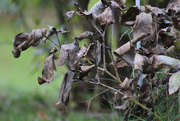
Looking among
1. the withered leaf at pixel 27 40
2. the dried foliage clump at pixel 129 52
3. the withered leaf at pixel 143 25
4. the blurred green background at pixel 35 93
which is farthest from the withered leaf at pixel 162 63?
the blurred green background at pixel 35 93

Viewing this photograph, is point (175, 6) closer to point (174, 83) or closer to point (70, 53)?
point (174, 83)

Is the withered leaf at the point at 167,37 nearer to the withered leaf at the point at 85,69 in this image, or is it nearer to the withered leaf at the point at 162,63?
the withered leaf at the point at 162,63

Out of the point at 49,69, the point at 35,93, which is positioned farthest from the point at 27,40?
the point at 35,93

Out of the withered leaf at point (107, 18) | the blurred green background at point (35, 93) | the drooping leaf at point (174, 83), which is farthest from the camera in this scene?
the blurred green background at point (35, 93)

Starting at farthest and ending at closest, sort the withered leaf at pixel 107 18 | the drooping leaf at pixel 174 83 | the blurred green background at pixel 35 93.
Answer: the blurred green background at pixel 35 93 → the withered leaf at pixel 107 18 → the drooping leaf at pixel 174 83

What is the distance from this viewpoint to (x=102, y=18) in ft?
3.47

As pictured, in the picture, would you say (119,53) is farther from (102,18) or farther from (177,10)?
(177,10)

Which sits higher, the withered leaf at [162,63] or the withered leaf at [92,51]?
the withered leaf at [92,51]

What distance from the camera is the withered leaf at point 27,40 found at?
1.07 meters

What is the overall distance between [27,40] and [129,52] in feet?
1.34

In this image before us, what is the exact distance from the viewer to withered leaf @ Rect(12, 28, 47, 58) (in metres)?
1.07

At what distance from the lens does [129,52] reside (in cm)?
103

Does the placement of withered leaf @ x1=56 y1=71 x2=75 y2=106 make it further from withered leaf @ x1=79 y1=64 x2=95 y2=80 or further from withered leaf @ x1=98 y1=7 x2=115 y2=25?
withered leaf @ x1=98 y1=7 x2=115 y2=25

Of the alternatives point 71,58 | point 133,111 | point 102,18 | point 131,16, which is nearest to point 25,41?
point 71,58
